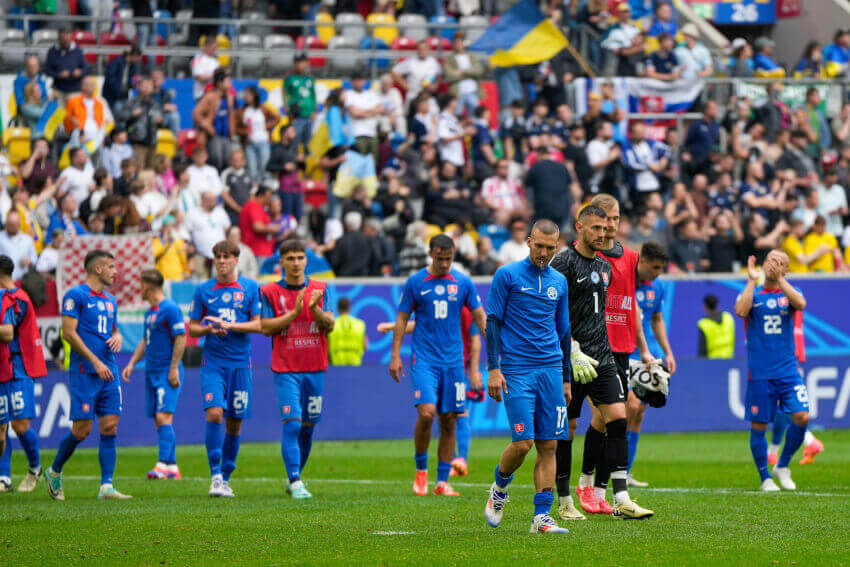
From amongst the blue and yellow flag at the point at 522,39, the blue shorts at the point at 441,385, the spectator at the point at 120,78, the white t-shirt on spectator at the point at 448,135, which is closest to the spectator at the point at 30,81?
the spectator at the point at 120,78

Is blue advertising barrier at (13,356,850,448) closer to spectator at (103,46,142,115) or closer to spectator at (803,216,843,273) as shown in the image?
spectator at (803,216,843,273)

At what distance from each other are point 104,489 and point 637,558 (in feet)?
22.2

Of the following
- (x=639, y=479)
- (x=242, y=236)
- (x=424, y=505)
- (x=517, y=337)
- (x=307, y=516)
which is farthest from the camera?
(x=242, y=236)

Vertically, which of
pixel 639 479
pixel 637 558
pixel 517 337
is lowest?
pixel 639 479

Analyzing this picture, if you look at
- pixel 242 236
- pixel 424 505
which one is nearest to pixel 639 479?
pixel 424 505

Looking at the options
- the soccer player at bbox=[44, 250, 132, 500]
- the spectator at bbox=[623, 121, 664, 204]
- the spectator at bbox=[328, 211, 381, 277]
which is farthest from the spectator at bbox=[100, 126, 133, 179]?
the spectator at bbox=[623, 121, 664, 204]

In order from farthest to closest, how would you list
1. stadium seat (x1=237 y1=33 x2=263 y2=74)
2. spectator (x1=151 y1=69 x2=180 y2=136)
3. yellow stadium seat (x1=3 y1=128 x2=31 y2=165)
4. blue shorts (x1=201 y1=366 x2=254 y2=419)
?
stadium seat (x1=237 y1=33 x2=263 y2=74), spectator (x1=151 y1=69 x2=180 y2=136), yellow stadium seat (x1=3 y1=128 x2=31 y2=165), blue shorts (x1=201 y1=366 x2=254 y2=419)

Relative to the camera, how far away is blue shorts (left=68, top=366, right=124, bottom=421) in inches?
539

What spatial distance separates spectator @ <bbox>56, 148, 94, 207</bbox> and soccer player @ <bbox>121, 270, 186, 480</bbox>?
241 inches

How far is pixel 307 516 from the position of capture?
11.6 meters

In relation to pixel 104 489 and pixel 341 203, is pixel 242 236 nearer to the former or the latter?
pixel 341 203

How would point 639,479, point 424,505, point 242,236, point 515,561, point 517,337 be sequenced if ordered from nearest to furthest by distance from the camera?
point 515,561
point 517,337
point 424,505
point 639,479
point 242,236

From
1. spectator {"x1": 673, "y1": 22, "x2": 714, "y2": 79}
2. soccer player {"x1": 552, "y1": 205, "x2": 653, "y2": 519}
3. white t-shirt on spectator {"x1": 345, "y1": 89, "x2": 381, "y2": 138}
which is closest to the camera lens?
soccer player {"x1": 552, "y1": 205, "x2": 653, "y2": 519}

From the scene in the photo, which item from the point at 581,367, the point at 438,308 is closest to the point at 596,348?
the point at 581,367
